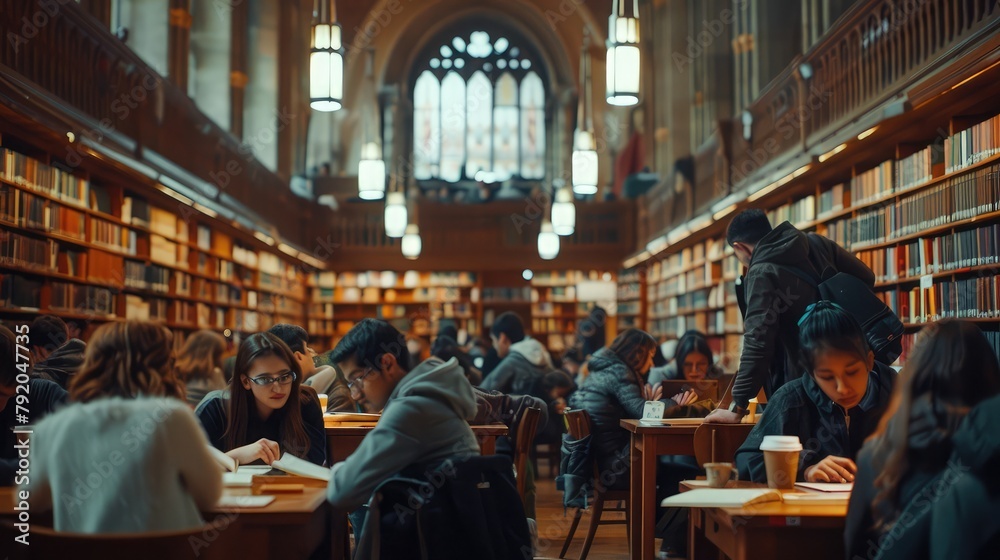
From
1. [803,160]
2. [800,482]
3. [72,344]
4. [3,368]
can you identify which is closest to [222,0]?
[803,160]

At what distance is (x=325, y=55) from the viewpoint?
6.16 metres

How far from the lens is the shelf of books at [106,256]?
257 inches

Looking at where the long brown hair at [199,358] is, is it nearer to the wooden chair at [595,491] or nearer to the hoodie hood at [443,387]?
the wooden chair at [595,491]

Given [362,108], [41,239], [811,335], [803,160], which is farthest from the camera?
[362,108]

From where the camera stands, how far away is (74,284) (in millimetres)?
7570

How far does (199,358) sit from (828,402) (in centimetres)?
378

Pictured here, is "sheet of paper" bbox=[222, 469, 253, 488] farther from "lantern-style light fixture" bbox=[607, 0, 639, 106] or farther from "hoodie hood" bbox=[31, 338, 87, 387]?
"lantern-style light fixture" bbox=[607, 0, 639, 106]

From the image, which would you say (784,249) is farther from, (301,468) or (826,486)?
(301,468)

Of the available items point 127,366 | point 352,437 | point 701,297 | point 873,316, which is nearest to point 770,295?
point 873,316

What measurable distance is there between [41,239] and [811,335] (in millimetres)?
5706

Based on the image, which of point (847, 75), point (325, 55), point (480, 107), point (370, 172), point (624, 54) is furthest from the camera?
point (480, 107)

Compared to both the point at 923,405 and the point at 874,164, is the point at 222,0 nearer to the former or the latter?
the point at 874,164

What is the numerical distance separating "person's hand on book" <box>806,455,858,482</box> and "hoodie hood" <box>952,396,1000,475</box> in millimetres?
860

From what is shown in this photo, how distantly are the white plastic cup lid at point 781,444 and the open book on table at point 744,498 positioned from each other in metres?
→ 0.12
